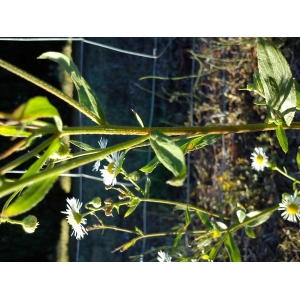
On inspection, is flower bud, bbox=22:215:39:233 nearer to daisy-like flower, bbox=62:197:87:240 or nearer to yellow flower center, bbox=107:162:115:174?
daisy-like flower, bbox=62:197:87:240

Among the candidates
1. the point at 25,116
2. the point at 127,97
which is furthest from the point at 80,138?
the point at 25,116

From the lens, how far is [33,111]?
1.59 feet

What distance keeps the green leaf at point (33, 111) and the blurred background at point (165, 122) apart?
1.40 m

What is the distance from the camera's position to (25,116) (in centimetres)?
47

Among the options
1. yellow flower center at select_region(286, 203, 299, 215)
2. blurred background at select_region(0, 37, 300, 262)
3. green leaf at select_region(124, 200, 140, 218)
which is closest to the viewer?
green leaf at select_region(124, 200, 140, 218)

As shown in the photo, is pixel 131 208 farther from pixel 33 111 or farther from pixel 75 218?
pixel 33 111

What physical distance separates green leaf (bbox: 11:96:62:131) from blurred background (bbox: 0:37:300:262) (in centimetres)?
140

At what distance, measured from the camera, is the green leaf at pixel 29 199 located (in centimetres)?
46

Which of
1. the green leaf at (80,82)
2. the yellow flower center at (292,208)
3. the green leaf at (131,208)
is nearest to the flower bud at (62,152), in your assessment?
the green leaf at (80,82)

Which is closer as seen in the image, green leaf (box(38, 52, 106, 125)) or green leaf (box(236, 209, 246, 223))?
green leaf (box(38, 52, 106, 125))

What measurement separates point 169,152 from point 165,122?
6.41ft

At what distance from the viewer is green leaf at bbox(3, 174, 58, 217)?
0.46 m

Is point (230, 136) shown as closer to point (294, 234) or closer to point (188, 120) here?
point (188, 120)

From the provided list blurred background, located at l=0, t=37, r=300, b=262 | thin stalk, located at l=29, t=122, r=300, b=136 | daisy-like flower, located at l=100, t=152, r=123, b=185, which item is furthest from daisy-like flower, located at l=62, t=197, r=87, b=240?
blurred background, located at l=0, t=37, r=300, b=262
